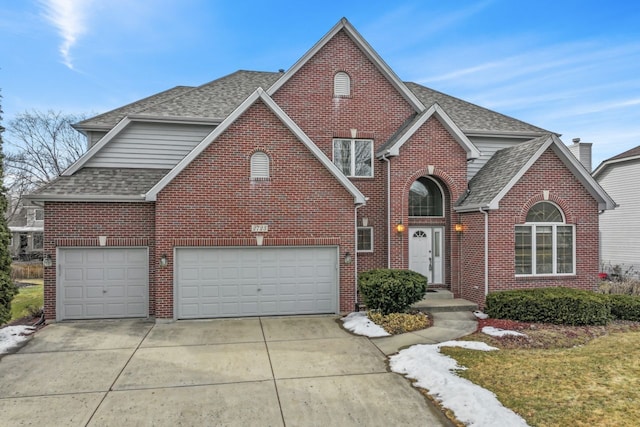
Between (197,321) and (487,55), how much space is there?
2021cm

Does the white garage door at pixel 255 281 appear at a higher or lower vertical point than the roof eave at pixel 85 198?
lower

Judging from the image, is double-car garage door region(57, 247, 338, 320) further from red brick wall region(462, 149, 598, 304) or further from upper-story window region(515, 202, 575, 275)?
upper-story window region(515, 202, 575, 275)

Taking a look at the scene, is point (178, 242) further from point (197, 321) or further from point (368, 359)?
point (368, 359)

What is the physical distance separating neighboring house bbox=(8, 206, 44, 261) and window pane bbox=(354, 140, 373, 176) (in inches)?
1352

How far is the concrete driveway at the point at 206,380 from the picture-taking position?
5.66 m

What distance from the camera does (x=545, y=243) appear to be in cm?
1240

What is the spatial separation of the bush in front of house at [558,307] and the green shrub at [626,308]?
67 centimetres

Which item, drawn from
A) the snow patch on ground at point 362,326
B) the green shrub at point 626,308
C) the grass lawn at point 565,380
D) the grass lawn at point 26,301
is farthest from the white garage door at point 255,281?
the green shrub at point 626,308

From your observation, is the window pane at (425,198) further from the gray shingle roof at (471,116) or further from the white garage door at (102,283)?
the white garage door at (102,283)

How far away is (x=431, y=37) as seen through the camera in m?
21.1

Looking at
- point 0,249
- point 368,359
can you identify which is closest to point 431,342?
point 368,359

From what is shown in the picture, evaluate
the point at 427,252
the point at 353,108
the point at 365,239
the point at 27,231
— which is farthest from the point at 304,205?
the point at 27,231

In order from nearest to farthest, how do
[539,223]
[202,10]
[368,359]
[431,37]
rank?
[368,359] → [539,223] → [202,10] → [431,37]

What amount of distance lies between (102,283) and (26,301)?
858 cm
